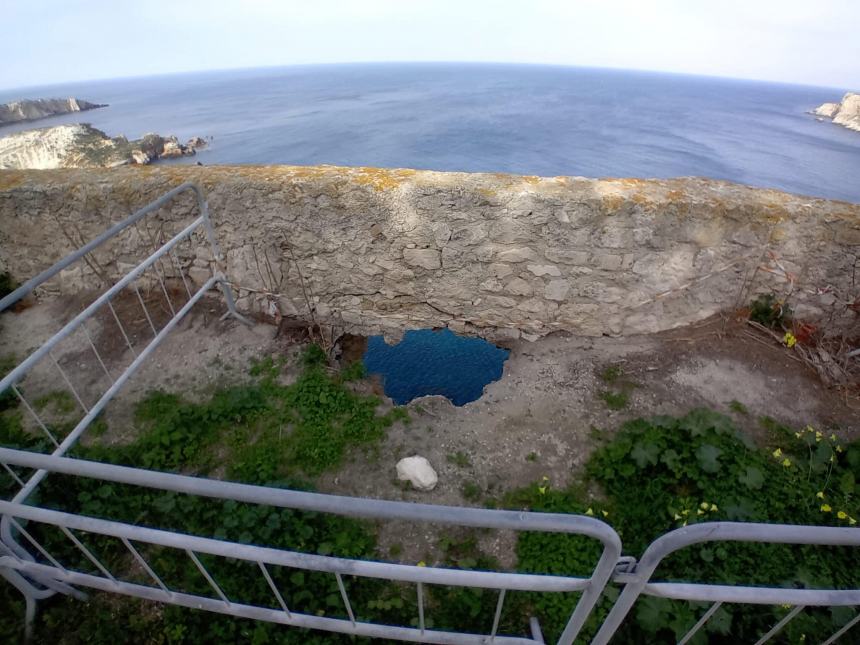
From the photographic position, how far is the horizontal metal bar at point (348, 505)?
1.35 metres

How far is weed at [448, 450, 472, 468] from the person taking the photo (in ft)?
11.6

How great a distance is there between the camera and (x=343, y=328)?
496 cm

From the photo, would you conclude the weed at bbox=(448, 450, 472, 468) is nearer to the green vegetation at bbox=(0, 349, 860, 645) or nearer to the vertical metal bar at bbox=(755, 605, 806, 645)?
the green vegetation at bbox=(0, 349, 860, 645)

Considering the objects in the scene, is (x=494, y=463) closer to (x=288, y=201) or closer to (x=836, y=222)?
(x=288, y=201)

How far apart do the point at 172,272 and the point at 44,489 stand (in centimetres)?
254

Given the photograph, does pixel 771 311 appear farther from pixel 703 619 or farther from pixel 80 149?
pixel 80 149

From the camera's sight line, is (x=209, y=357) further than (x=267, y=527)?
Yes

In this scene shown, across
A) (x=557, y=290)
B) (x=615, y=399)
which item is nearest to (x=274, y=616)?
(x=615, y=399)

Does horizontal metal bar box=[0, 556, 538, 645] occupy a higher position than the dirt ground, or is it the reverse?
horizontal metal bar box=[0, 556, 538, 645]

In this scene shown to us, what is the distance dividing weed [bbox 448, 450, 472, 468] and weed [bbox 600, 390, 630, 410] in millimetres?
1386

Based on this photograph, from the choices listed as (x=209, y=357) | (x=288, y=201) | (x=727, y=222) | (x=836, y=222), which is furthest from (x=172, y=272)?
(x=836, y=222)

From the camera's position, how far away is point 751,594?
5.12ft

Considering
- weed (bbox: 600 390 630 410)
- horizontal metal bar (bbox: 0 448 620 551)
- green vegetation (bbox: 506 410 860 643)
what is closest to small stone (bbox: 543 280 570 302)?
weed (bbox: 600 390 630 410)

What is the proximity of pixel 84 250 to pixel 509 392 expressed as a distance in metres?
3.61
